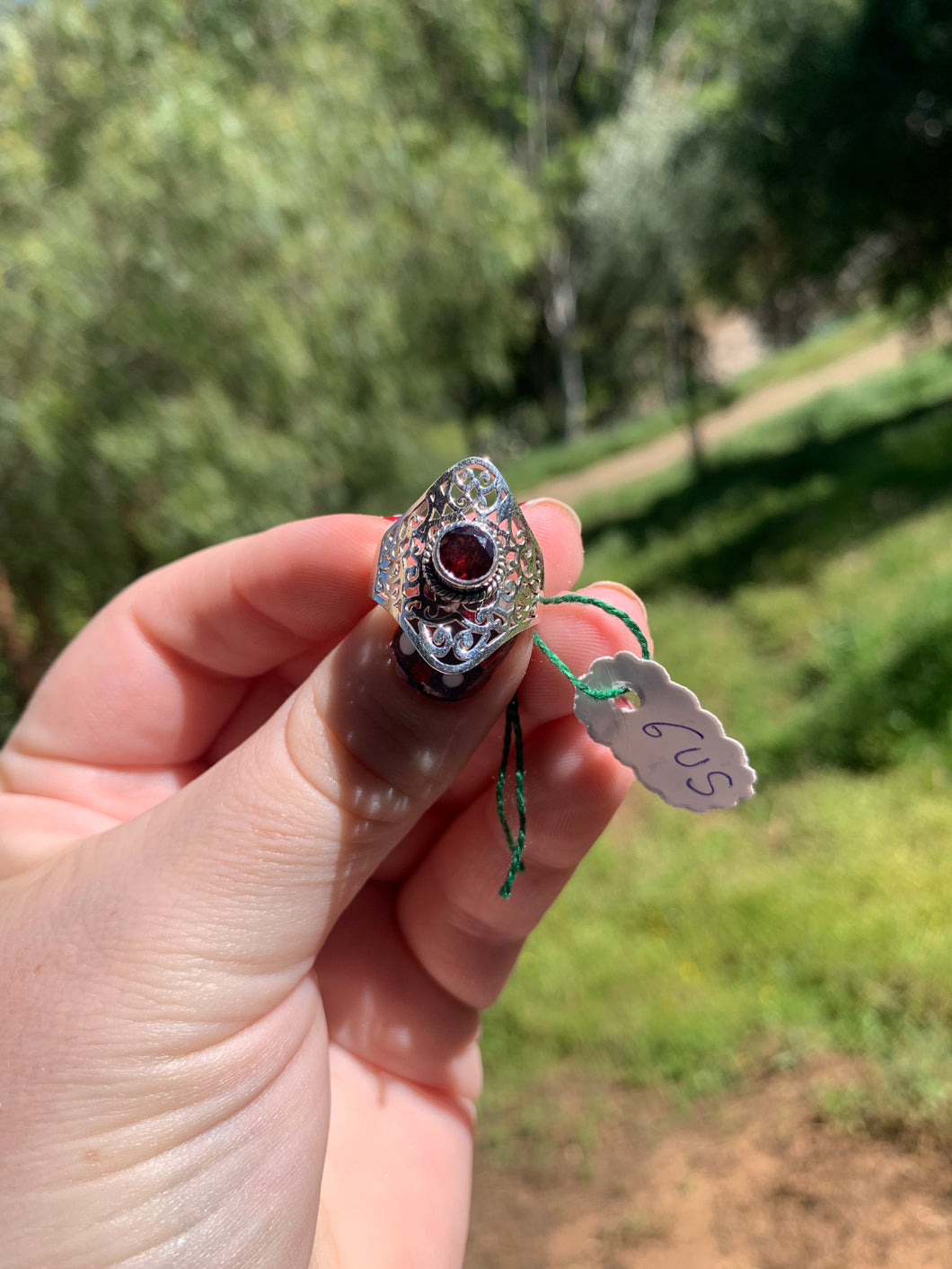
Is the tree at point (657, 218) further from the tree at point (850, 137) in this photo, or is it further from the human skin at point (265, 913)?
the human skin at point (265, 913)

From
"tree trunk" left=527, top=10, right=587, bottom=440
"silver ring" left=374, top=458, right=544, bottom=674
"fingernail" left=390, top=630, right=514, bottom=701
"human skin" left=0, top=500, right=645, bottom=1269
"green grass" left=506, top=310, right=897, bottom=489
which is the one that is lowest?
"green grass" left=506, top=310, right=897, bottom=489

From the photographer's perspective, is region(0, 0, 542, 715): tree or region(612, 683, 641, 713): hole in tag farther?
region(0, 0, 542, 715): tree

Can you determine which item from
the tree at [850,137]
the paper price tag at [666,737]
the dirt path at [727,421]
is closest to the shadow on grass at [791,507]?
the tree at [850,137]

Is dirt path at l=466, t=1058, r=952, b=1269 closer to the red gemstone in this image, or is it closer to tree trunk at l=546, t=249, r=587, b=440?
the red gemstone

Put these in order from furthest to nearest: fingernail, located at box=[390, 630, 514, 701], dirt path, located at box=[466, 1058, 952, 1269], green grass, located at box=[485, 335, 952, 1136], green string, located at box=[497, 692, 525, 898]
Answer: green grass, located at box=[485, 335, 952, 1136]
dirt path, located at box=[466, 1058, 952, 1269]
green string, located at box=[497, 692, 525, 898]
fingernail, located at box=[390, 630, 514, 701]

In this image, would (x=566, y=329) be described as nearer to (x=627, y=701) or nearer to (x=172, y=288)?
(x=172, y=288)

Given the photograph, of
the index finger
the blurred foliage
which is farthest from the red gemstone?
the blurred foliage

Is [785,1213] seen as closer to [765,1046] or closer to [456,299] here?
[765,1046]
